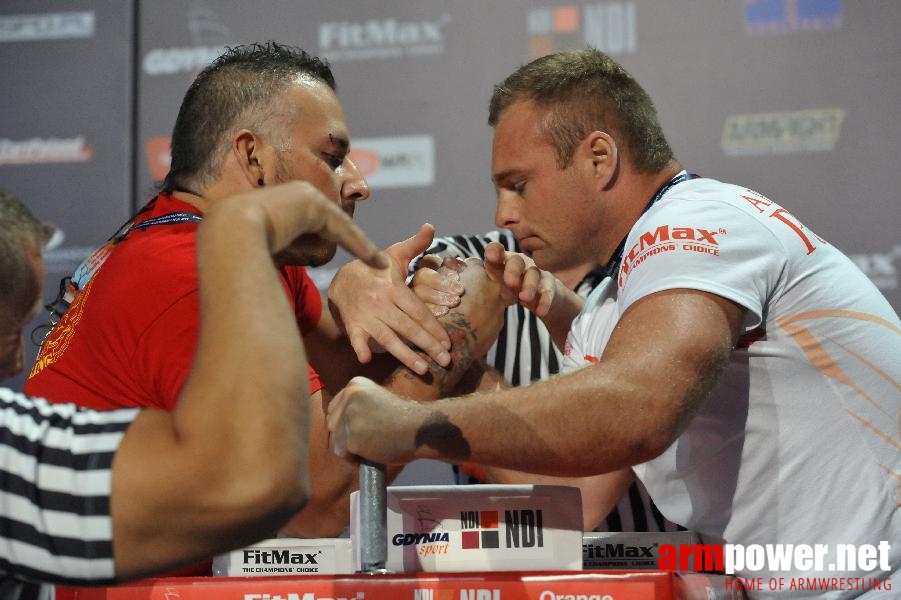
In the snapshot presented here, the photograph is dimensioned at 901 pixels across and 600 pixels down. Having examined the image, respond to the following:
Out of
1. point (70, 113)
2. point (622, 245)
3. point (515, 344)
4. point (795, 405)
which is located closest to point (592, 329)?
point (622, 245)

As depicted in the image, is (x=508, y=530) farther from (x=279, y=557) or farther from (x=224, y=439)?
(x=224, y=439)

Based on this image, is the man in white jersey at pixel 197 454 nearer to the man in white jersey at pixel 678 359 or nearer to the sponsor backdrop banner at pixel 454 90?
the man in white jersey at pixel 678 359

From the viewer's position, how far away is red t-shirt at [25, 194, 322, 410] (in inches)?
54.7

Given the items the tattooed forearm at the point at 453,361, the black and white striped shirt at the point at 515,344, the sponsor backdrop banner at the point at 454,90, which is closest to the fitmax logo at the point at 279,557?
the tattooed forearm at the point at 453,361

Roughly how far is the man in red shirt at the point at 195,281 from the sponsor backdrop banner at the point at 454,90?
1.15 meters

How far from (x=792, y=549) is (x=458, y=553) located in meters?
0.55

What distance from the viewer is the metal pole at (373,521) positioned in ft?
3.65

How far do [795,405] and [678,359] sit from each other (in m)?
0.34

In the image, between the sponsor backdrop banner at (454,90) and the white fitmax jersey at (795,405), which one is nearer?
the white fitmax jersey at (795,405)

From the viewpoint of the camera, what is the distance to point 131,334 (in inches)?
56.1

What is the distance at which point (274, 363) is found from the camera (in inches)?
28.0

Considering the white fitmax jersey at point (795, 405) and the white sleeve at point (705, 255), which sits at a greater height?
the white sleeve at point (705, 255)

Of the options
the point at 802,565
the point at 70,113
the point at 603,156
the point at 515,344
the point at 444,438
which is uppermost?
the point at 70,113

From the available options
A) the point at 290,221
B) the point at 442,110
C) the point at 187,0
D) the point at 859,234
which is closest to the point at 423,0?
the point at 442,110
